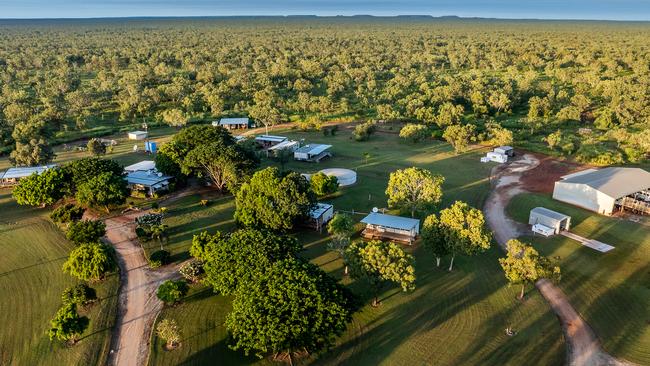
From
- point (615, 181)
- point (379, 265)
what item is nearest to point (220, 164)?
point (379, 265)

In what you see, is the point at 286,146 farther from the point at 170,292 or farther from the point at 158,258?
the point at 170,292

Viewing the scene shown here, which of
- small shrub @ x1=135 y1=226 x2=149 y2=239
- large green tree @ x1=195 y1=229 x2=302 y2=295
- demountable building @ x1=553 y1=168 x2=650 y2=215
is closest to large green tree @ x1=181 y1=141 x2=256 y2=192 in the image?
small shrub @ x1=135 y1=226 x2=149 y2=239

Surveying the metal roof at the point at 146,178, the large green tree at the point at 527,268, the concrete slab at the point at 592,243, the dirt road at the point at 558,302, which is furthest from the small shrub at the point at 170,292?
the concrete slab at the point at 592,243

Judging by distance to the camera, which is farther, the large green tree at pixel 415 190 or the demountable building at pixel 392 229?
the large green tree at pixel 415 190

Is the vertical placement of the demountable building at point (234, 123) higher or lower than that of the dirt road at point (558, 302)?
lower

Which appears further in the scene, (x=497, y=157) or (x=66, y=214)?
(x=497, y=157)

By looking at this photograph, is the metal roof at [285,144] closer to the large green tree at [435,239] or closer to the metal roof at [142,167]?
the metal roof at [142,167]

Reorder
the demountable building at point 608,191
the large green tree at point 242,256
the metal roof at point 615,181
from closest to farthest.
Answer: the large green tree at point 242,256 → the demountable building at point 608,191 → the metal roof at point 615,181
